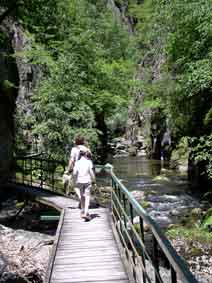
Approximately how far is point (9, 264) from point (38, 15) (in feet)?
29.3

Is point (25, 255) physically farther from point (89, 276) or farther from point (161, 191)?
point (161, 191)

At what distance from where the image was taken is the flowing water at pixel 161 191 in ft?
46.6

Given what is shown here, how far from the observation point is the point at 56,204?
1100 cm

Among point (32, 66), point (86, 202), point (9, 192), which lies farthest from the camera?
point (32, 66)

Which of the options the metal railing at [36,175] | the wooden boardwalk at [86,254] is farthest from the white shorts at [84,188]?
the metal railing at [36,175]

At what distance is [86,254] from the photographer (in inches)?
258

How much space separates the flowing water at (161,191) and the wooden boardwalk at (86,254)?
5048 millimetres

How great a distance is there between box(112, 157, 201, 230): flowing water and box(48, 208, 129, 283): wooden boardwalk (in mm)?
5048

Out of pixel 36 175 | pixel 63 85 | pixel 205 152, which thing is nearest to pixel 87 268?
pixel 205 152

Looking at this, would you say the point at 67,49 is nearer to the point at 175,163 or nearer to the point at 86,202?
the point at 175,163

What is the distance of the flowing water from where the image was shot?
1421cm

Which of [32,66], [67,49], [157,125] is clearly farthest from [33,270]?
[157,125]

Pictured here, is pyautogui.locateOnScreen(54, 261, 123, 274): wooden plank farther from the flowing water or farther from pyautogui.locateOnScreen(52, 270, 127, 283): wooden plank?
the flowing water

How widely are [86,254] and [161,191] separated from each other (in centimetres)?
1204
